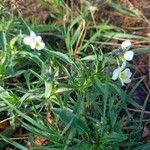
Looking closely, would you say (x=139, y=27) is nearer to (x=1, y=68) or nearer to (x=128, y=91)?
(x=128, y=91)

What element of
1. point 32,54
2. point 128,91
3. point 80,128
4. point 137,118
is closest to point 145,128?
point 137,118

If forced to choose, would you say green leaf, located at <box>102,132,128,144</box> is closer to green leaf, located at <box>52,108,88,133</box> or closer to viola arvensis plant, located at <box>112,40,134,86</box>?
green leaf, located at <box>52,108,88,133</box>

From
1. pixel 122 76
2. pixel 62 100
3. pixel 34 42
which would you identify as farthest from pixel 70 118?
pixel 34 42

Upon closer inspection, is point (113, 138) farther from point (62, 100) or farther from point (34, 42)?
point (34, 42)

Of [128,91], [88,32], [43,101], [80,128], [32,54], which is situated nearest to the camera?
[80,128]

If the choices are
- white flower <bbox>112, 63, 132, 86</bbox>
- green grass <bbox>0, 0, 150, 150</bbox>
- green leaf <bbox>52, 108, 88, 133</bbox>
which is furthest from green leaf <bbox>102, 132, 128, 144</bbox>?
white flower <bbox>112, 63, 132, 86</bbox>

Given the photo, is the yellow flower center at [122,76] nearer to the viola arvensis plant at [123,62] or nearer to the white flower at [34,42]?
the viola arvensis plant at [123,62]

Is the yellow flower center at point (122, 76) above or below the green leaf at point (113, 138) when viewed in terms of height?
above

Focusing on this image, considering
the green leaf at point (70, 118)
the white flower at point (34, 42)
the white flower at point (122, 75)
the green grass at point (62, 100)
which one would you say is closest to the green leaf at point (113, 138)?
the green grass at point (62, 100)
